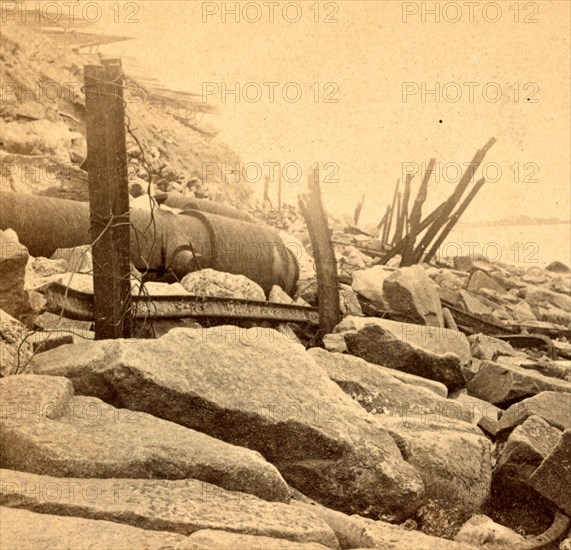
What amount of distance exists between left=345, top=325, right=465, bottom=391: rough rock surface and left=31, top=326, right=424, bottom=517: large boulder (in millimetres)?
1841

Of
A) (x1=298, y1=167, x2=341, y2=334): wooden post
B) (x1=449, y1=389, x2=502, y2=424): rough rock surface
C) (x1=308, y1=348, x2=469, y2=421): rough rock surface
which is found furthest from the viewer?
(x1=298, y1=167, x2=341, y2=334): wooden post

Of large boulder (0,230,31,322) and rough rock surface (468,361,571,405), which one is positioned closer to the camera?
large boulder (0,230,31,322)

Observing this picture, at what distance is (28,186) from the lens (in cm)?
1005

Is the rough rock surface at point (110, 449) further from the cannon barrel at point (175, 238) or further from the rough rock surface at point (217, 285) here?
the rough rock surface at point (217, 285)

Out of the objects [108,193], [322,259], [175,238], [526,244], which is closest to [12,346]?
[108,193]

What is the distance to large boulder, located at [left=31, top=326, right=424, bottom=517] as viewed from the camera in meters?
3.33

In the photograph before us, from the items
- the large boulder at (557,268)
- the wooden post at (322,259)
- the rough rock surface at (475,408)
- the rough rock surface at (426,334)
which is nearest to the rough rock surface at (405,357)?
the rough rock surface at (475,408)

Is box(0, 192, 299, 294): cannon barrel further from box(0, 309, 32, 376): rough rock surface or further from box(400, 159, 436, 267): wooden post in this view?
box(400, 159, 436, 267): wooden post

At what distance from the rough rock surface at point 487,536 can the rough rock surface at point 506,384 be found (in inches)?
89.4

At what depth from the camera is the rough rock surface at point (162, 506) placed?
2.34 metres

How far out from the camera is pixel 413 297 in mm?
7488

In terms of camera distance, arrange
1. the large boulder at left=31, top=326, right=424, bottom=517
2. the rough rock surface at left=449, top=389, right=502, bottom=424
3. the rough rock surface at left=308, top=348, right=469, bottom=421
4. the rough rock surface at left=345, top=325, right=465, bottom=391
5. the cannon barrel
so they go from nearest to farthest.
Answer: the large boulder at left=31, top=326, right=424, bottom=517
the rough rock surface at left=308, top=348, right=469, bottom=421
the rough rock surface at left=449, top=389, right=502, bottom=424
the rough rock surface at left=345, top=325, right=465, bottom=391
the cannon barrel

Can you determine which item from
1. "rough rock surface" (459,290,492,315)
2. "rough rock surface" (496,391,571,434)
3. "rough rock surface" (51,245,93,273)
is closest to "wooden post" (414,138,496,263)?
"rough rock surface" (459,290,492,315)

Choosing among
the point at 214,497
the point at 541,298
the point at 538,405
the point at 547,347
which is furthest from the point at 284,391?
the point at 541,298
